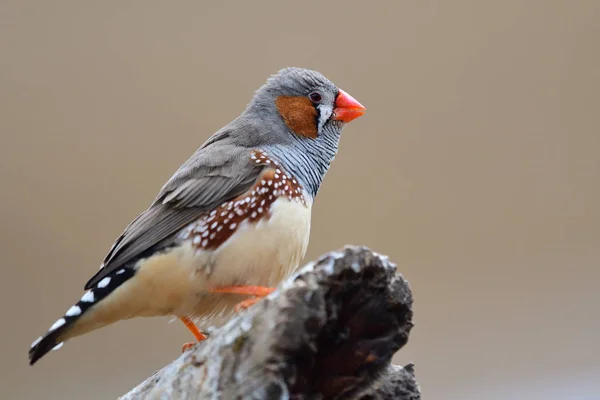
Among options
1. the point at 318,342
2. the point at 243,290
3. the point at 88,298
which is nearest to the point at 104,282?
the point at 88,298

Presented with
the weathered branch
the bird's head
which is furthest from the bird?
the weathered branch

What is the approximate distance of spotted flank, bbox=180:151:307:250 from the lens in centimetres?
174

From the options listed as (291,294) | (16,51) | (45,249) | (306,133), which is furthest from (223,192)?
(45,249)

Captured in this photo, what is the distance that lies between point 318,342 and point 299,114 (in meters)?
1.00

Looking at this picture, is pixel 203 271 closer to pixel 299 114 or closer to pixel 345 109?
pixel 299 114

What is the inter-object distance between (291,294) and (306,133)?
972 mm

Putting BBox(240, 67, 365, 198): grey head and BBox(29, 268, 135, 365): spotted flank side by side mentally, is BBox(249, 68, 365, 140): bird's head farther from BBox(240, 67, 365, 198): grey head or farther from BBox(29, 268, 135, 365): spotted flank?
BBox(29, 268, 135, 365): spotted flank

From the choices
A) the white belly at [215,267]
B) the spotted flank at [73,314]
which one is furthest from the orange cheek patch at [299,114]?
the spotted flank at [73,314]

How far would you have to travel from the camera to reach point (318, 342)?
4.10 ft

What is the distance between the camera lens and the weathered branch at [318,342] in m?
1.16

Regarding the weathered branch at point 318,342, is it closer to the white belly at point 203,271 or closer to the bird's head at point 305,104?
the white belly at point 203,271

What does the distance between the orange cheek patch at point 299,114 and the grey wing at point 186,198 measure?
0.69 feet

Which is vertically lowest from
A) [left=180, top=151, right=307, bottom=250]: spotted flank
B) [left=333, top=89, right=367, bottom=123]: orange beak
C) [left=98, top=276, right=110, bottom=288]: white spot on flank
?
[left=98, top=276, right=110, bottom=288]: white spot on flank

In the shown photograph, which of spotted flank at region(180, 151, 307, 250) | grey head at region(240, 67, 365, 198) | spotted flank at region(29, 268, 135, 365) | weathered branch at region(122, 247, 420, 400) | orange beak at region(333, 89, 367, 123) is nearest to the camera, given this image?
weathered branch at region(122, 247, 420, 400)
